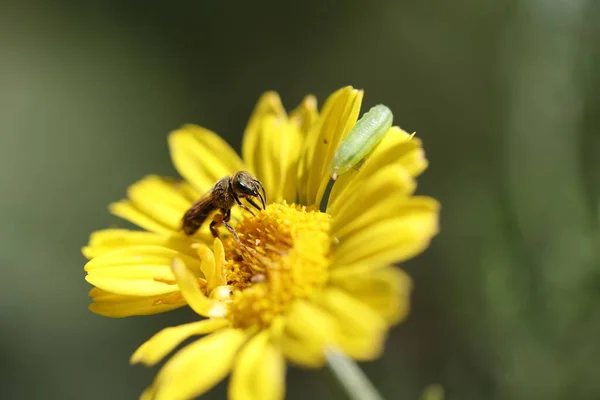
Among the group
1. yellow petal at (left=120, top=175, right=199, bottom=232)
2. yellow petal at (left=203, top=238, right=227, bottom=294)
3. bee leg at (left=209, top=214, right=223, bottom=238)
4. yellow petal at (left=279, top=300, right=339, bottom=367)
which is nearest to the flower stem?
yellow petal at (left=279, top=300, right=339, bottom=367)

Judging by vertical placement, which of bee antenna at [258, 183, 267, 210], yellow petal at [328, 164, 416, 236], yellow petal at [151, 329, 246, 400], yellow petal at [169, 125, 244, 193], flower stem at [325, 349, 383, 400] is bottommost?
flower stem at [325, 349, 383, 400]

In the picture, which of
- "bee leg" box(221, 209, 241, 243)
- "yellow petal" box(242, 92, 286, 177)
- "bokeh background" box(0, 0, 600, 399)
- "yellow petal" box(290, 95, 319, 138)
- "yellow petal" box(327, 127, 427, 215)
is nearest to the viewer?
"yellow petal" box(327, 127, 427, 215)

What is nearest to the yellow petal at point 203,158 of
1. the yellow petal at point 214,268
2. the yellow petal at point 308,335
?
the yellow petal at point 214,268

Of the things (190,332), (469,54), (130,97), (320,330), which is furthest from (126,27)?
(320,330)

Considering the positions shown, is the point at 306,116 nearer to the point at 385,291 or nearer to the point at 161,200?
the point at 161,200

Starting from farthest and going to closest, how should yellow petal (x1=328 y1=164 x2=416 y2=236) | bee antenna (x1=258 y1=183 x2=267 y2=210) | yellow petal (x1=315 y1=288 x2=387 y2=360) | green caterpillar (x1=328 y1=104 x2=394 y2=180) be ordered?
bee antenna (x1=258 y1=183 x2=267 y2=210) → green caterpillar (x1=328 y1=104 x2=394 y2=180) → yellow petal (x1=328 y1=164 x2=416 y2=236) → yellow petal (x1=315 y1=288 x2=387 y2=360)

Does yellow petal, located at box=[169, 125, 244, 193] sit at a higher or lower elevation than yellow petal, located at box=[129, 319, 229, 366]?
higher

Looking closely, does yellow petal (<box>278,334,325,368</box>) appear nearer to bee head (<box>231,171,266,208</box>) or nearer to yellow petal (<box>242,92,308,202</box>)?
bee head (<box>231,171,266,208</box>)

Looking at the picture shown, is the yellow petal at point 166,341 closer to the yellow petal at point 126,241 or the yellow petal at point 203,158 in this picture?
the yellow petal at point 126,241

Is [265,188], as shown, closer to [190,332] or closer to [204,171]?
[204,171]
